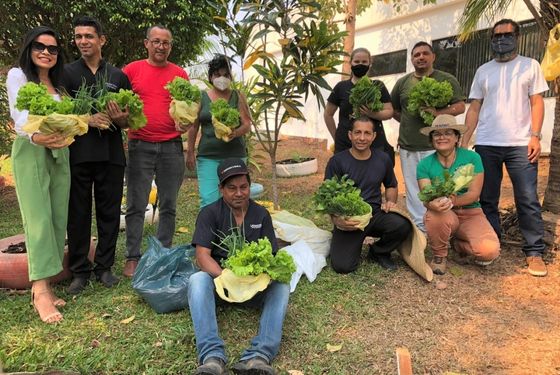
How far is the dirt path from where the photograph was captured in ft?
9.40

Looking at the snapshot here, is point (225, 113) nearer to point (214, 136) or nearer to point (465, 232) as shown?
point (214, 136)

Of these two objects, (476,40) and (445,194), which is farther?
(476,40)

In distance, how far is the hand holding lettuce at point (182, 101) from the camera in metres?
3.67

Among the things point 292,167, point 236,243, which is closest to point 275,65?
point 236,243

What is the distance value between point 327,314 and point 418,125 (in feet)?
7.61

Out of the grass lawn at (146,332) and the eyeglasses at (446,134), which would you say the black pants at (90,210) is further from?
the eyeglasses at (446,134)

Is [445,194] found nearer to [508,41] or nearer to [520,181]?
[520,181]

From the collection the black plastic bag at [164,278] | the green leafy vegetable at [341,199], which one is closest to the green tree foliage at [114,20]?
the green leafy vegetable at [341,199]

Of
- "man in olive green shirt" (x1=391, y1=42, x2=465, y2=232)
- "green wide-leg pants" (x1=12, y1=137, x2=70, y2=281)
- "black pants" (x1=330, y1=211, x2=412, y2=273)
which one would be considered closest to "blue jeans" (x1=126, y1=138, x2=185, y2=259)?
"green wide-leg pants" (x1=12, y1=137, x2=70, y2=281)

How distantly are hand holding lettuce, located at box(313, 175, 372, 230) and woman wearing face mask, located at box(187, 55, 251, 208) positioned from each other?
95 cm

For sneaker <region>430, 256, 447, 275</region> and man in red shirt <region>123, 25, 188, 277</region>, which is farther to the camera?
sneaker <region>430, 256, 447, 275</region>

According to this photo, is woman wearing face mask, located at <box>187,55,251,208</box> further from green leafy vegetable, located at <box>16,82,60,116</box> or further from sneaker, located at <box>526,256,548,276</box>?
sneaker, located at <box>526,256,548,276</box>

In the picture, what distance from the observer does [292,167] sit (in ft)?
31.4

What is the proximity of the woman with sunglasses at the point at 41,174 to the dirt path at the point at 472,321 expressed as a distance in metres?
2.28
